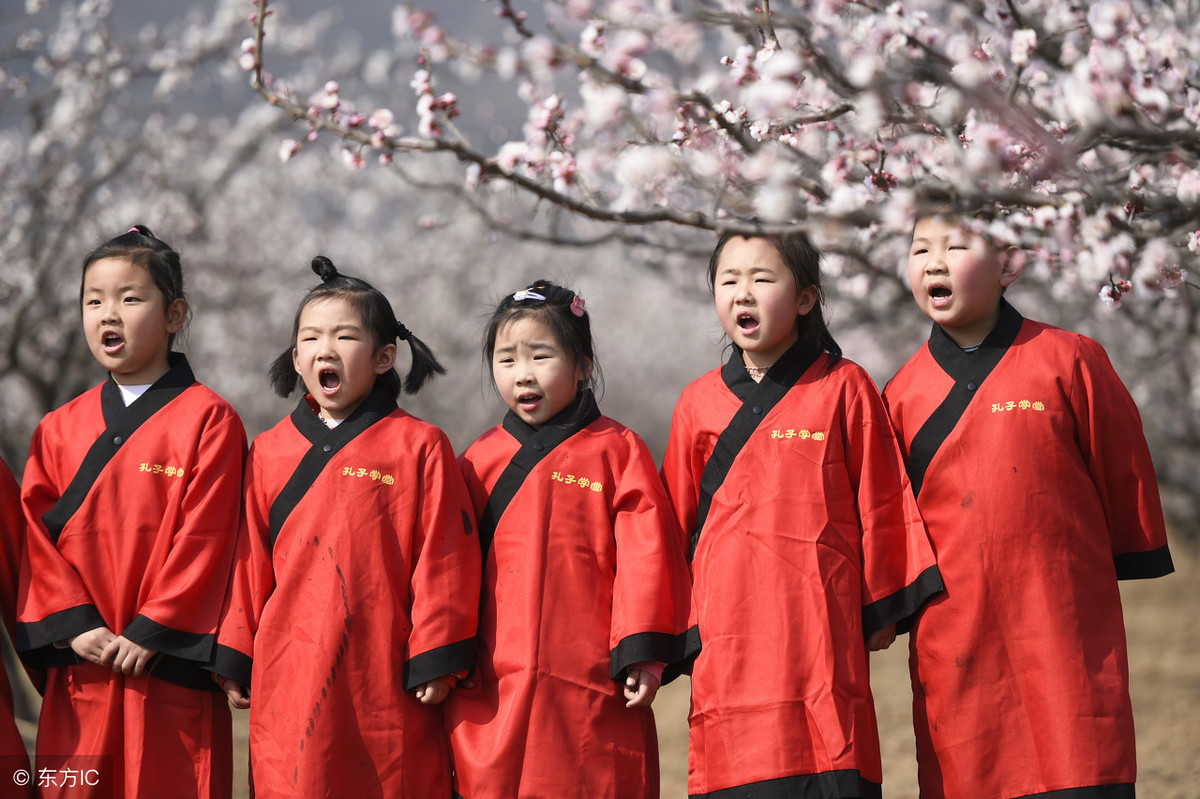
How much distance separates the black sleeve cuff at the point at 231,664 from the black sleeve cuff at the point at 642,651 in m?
1.05

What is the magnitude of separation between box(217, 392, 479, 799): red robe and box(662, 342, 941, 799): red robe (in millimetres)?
724

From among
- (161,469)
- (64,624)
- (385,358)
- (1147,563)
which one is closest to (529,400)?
(385,358)

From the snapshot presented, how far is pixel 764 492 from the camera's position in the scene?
10.6ft

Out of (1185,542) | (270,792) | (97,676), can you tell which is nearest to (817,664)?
(270,792)

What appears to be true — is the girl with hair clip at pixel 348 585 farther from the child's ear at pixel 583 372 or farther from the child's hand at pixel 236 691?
the child's ear at pixel 583 372

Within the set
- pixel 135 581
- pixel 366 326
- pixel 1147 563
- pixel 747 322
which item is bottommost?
pixel 1147 563

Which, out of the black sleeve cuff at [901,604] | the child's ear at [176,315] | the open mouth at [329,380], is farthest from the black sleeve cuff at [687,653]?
the child's ear at [176,315]

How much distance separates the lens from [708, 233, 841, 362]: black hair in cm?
330

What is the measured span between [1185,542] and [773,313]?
407 inches

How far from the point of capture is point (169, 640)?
323 centimetres

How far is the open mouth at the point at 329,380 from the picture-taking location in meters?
3.38

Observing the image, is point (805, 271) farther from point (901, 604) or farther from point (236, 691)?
point (236, 691)

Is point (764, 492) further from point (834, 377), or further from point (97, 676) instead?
point (97, 676)

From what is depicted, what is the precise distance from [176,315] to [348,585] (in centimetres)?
111
